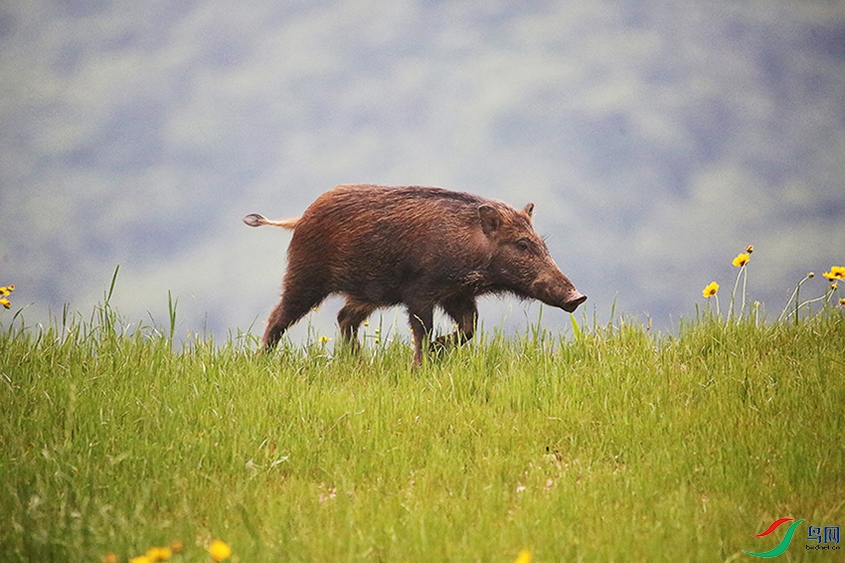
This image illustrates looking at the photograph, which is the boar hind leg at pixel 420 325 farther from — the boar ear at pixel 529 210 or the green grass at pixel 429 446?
the boar ear at pixel 529 210

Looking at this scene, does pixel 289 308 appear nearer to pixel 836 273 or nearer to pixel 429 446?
pixel 429 446

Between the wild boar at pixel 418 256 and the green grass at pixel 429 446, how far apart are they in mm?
477

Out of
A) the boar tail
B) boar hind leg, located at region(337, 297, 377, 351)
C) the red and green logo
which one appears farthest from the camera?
the boar tail

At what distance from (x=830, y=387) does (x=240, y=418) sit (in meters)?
4.10

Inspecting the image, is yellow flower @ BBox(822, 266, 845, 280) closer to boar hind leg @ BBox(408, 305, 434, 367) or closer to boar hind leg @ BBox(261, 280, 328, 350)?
boar hind leg @ BBox(408, 305, 434, 367)

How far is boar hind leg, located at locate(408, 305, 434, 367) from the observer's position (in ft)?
23.2

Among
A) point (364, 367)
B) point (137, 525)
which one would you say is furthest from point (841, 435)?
point (137, 525)

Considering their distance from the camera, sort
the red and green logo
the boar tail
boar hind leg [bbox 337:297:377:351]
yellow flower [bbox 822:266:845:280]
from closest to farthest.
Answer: the red and green logo → yellow flower [bbox 822:266:845:280] → boar hind leg [bbox 337:297:377:351] → the boar tail

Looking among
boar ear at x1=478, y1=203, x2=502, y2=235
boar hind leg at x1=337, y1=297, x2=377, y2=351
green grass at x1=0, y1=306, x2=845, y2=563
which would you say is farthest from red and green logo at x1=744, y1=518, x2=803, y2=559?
boar hind leg at x1=337, y1=297, x2=377, y2=351

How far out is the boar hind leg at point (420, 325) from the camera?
7086mm

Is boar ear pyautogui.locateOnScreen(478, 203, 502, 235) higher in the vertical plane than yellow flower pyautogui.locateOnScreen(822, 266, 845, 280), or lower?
Answer: higher

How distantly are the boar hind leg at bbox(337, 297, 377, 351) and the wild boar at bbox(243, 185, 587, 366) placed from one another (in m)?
0.04

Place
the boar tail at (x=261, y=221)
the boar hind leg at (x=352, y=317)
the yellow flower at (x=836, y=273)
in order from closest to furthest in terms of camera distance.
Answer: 1. the yellow flower at (x=836, y=273)
2. the boar hind leg at (x=352, y=317)
3. the boar tail at (x=261, y=221)

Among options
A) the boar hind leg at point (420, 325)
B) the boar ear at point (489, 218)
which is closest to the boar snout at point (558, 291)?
the boar ear at point (489, 218)
